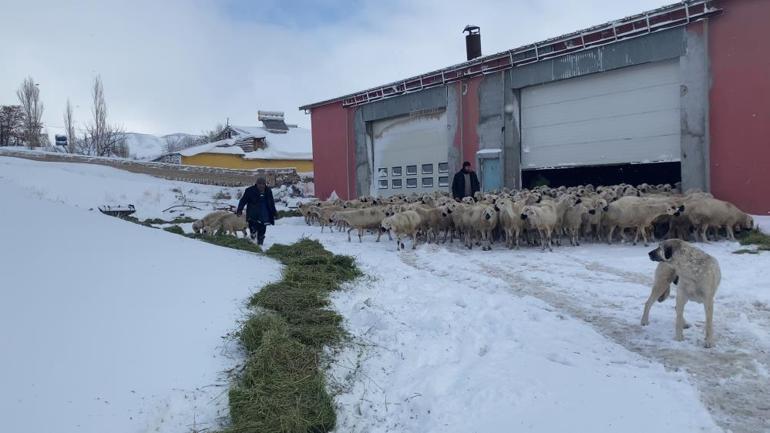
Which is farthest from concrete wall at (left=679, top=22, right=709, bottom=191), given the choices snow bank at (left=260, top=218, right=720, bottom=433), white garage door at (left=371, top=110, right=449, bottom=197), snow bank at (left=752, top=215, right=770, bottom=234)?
white garage door at (left=371, top=110, right=449, bottom=197)

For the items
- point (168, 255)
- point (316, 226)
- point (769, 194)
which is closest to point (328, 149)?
point (316, 226)

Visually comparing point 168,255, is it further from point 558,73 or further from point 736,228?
point 558,73

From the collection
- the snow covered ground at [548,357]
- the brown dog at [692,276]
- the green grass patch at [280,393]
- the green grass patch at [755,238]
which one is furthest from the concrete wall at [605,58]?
the green grass patch at [280,393]

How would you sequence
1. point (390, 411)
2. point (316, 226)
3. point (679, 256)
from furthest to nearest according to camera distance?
point (316, 226) < point (679, 256) < point (390, 411)

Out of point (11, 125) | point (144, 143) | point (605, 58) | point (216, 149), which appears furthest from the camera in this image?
point (144, 143)

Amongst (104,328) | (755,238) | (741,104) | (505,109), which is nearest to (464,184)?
(505,109)

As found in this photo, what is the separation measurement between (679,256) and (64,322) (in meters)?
5.81

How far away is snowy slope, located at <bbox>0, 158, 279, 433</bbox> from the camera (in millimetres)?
3684

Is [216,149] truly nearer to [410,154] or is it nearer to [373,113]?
[373,113]

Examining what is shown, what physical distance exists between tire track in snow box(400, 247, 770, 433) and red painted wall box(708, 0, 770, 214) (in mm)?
6290

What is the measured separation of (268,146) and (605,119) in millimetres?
36239

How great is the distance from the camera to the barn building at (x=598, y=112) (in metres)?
14.0

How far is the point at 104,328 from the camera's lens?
4.57m

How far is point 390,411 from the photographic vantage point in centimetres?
452
